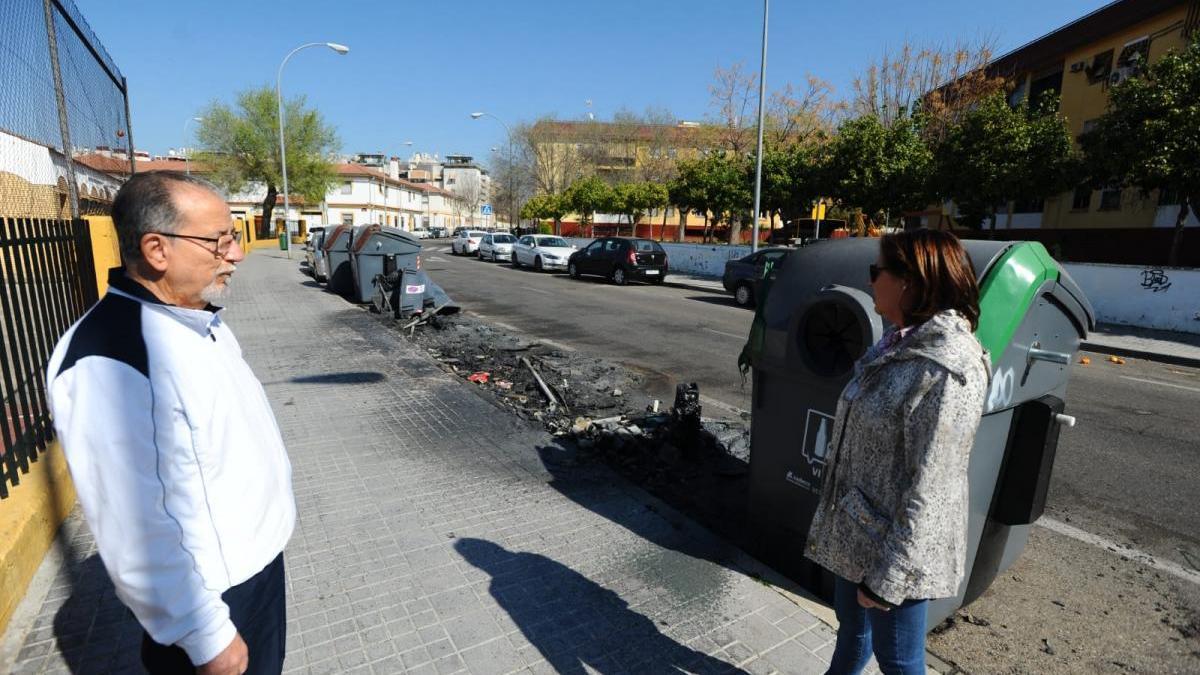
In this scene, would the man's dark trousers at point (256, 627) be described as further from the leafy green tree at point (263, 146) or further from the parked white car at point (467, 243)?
the leafy green tree at point (263, 146)

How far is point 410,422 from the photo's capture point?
5.36 m

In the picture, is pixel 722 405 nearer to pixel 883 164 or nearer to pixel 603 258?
pixel 603 258

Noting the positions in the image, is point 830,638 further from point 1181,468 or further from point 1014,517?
point 1181,468

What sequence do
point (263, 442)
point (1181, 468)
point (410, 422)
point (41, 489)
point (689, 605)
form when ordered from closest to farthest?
point (263, 442), point (689, 605), point (41, 489), point (1181, 468), point (410, 422)

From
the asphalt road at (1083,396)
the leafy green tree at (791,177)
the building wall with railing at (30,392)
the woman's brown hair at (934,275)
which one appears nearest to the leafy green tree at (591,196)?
the leafy green tree at (791,177)

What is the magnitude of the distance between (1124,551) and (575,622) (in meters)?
3.40

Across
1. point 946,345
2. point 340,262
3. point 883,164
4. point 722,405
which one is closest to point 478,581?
point 946,345

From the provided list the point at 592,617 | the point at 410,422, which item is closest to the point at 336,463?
the point at 410,422

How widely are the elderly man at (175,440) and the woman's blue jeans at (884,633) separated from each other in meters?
1.77

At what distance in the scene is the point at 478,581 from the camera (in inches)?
117

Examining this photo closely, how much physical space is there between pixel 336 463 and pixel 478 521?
4.68 ft

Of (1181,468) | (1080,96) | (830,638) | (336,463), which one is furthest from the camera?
(1080,96)

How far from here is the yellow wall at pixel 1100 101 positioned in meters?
17.2

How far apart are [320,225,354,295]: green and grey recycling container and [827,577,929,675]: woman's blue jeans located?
14.3m
